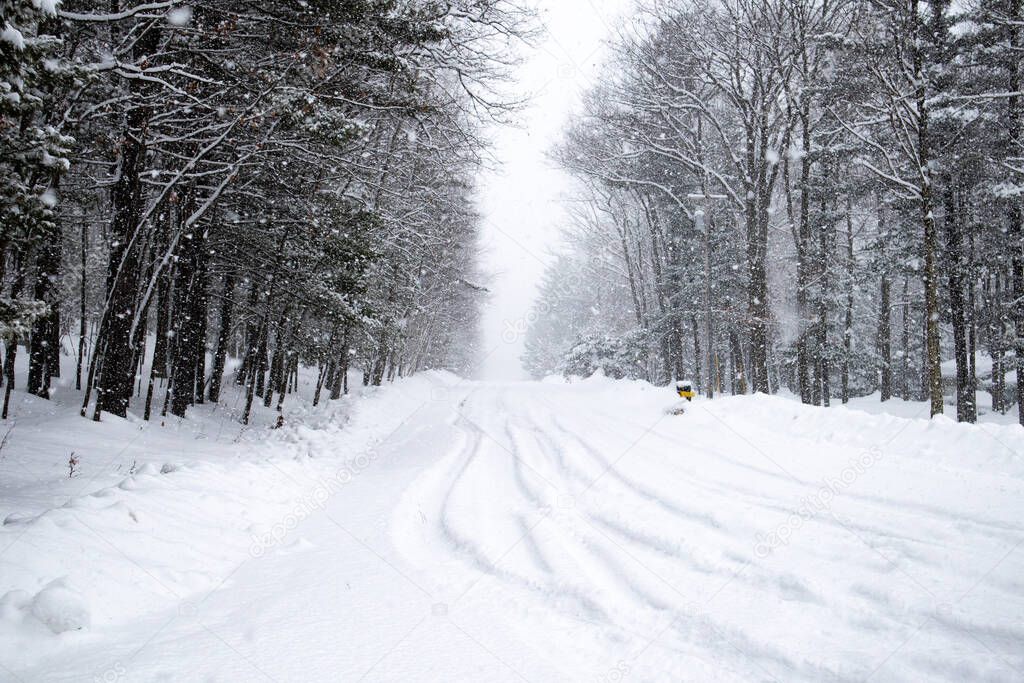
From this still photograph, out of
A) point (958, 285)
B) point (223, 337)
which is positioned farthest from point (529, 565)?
point (958, 285)

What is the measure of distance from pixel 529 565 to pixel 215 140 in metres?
7.20

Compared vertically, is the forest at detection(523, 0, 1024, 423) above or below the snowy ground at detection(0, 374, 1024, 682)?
above

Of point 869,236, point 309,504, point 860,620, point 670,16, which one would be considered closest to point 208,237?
point 309,504

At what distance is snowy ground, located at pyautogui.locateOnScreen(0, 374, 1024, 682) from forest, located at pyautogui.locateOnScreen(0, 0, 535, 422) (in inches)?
89.6

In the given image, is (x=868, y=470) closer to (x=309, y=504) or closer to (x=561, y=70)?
(x=309, y=504)

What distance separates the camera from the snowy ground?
271 centimetres

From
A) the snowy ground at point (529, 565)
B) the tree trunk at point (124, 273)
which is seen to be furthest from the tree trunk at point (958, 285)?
the tree trunk at point (124, 273)

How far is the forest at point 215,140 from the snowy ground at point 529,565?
227 cm

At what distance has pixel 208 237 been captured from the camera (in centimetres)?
1054

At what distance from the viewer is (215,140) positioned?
24.5 feet

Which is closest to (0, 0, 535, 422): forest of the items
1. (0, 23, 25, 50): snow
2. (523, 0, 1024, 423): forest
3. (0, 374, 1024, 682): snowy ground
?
(0, 23, 25, 50): snow

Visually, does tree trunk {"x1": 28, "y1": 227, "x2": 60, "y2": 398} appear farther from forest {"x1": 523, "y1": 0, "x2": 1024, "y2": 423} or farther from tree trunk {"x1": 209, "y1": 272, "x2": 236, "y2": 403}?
forest {"x1": 523, "y1": 0, "x2": 1024, "y2": 423}

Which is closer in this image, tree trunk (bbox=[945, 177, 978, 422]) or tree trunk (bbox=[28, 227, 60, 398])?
tree trunk (bbox=[28, 227, 60, 398])

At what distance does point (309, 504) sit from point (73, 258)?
73.1 ft
